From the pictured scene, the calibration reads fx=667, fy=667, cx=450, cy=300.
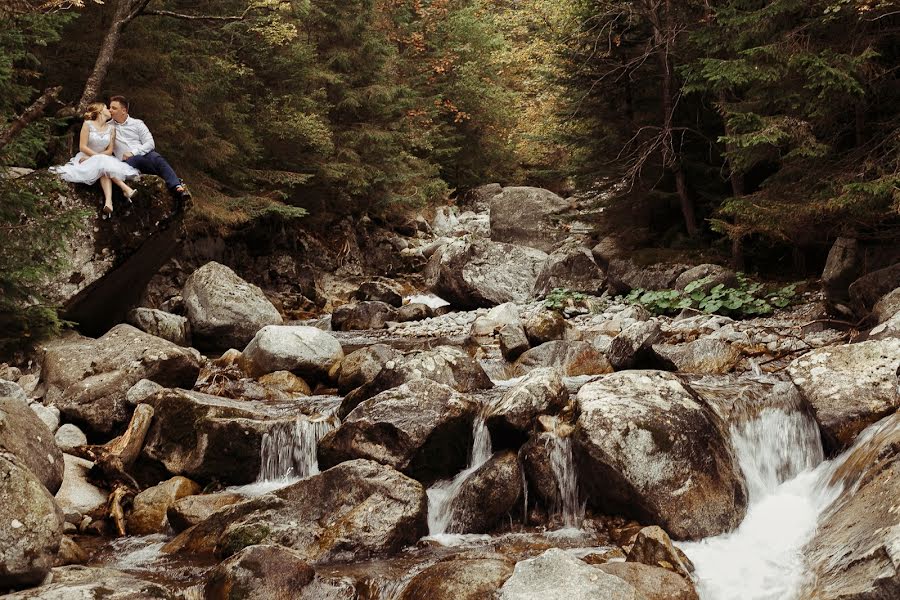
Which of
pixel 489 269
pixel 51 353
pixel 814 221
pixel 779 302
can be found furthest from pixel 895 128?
pixel 51 353

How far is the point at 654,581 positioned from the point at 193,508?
4106 mm

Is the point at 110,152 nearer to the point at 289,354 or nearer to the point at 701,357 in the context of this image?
the point at 289,354

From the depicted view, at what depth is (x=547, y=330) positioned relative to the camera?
36.8 feet

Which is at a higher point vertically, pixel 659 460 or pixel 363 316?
pixel 659 460

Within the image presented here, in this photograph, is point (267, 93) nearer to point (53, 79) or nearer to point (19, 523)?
point (53, 79)

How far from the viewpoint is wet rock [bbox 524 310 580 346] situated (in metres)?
11.1

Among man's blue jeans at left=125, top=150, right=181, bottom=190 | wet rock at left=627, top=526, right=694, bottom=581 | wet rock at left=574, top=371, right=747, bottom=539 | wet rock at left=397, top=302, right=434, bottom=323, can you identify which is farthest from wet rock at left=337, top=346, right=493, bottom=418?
wet rock at left=397, top=302, right=434, bottom=323

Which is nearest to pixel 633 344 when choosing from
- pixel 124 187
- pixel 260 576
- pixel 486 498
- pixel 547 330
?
pixel 547 330

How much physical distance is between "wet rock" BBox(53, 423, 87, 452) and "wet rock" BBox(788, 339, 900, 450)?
7521mm

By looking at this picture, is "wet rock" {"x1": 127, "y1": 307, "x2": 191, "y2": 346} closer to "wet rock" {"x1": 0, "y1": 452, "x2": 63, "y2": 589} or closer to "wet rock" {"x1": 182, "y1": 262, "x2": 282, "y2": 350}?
"wet rock" {"x1": 182, "y1": 262, "x2": 282, "y2": 350}

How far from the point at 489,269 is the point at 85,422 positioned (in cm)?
1051

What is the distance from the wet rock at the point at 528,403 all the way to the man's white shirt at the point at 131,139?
280 inches

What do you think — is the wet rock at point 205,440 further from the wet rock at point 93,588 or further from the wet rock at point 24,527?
the wet rock at point 24,527

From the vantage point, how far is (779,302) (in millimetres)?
10625
